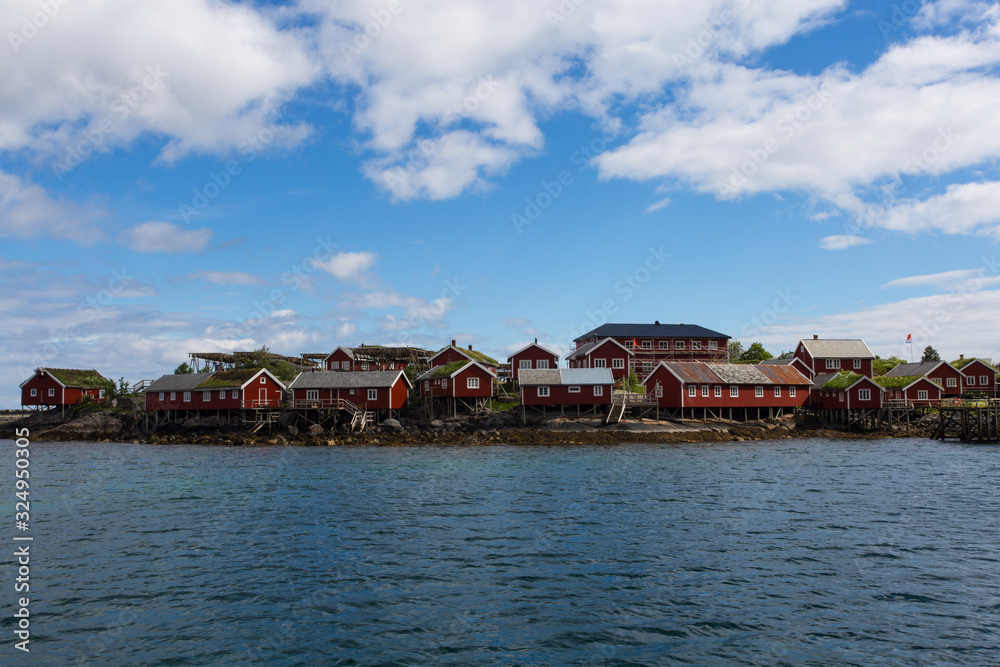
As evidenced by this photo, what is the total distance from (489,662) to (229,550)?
10.8m

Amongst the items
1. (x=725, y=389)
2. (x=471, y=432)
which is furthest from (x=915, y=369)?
(x=471, y=432)

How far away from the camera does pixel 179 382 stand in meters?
70.6

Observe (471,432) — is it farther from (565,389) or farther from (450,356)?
(450,356)

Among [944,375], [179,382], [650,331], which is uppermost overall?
[650,331]

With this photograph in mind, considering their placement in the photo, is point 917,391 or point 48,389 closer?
point 917,391

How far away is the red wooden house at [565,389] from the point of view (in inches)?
2474

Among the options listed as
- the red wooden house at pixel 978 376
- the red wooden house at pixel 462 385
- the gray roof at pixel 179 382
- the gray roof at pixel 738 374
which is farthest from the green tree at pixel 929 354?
the gray roof at pixel 179 382

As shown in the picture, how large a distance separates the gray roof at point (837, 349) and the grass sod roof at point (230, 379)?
6351cm

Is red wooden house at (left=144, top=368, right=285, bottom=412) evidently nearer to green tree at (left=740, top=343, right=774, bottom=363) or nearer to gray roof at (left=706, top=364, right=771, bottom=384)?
gray roof at (left=706, top=364, right=771, bottom=384)

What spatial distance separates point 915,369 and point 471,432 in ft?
176

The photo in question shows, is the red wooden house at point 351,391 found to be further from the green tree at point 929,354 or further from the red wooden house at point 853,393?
the green tree at point 929,354

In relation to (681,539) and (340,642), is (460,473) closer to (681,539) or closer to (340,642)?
(681,539)

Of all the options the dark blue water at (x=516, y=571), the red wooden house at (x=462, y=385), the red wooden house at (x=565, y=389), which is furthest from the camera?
the red wooden house at (x=462, y=385)

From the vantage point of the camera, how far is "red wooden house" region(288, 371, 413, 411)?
6531cm
